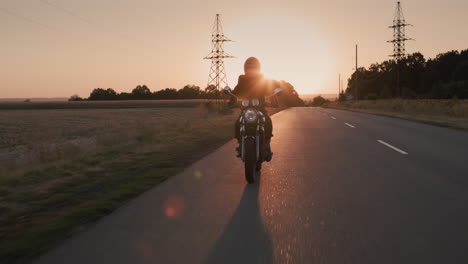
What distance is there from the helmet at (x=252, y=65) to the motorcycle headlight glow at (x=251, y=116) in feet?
3.18

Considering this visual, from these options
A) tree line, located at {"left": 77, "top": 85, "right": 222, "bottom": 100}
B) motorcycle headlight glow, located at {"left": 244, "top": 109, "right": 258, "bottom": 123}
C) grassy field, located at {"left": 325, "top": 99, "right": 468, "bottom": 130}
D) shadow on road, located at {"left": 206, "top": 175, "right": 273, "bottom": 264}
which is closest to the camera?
shadow on road, located at {"left": 206, "top": 175, "right": 273, "bottom": 264}

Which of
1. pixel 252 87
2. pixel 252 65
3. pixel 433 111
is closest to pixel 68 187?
pixel 252 87

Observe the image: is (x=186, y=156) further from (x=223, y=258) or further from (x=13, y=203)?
(x=223, y=258)

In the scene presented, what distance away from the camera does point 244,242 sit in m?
3.53

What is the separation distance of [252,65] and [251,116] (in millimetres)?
1147

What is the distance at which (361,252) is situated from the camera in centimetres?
326

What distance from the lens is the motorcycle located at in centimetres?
602

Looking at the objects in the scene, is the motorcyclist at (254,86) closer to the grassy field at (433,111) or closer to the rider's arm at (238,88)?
the rider's arm at (238,88)

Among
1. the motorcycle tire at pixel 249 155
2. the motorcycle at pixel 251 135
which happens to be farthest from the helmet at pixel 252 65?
the motorcycle tire at pixel 249 155

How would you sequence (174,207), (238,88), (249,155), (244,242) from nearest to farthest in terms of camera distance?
1. (244,242)
2. (174,207)
3. (249,155)
4. (238,88)

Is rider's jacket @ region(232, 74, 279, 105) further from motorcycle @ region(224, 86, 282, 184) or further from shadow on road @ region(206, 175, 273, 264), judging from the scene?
shadow on road @ region(206, 175, 273, 264)

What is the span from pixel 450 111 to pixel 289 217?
2794cm

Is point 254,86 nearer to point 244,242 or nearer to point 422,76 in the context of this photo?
point 244,242

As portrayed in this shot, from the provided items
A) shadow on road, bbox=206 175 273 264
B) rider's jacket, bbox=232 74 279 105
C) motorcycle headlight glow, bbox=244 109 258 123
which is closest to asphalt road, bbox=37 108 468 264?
shadow on road, bbox=206 175 273 264
